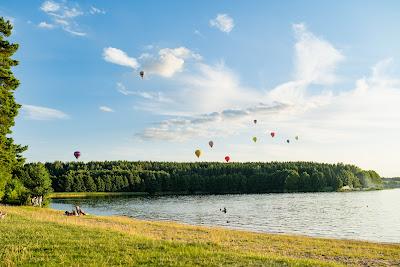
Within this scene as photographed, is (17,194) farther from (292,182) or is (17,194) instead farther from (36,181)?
(292,182)

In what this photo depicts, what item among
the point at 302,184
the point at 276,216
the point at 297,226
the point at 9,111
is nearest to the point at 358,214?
the point at 276,216

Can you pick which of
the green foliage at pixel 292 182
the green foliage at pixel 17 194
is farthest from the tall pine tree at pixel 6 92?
the green foliage at pixel 292 182

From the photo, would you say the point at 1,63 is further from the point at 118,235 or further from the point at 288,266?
the point at 288,266

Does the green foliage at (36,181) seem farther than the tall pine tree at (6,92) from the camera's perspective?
Yes

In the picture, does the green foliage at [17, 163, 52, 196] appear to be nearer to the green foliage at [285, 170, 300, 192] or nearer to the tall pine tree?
the tall pine tree

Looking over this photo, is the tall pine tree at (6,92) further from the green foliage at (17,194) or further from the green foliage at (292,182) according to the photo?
the green foliage at (292,182)

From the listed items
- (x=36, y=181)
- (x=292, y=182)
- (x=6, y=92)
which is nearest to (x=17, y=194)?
(x=36, y=181)

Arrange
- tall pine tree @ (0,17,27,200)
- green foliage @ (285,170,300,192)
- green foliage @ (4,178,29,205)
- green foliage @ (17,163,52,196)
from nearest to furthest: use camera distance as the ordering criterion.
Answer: tall pine tree @ (0,17,27,200) < green foliage @ (4,178,29,205) < green foliage @ (17,163,52,196) < green foliage @ (285,170,300,192)

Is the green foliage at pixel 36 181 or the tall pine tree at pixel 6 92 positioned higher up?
the tall pine tree at pixel 6 92

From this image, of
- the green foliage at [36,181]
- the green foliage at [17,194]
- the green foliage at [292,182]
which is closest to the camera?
the green foliage at [17,194]

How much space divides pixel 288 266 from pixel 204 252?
410 cm

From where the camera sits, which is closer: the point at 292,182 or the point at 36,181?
the point at 36,181

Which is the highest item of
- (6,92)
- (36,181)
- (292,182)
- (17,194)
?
(6,92)

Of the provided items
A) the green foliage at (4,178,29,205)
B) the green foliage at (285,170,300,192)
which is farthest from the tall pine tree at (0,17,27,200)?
the green foliage at (285,170,300,192)
